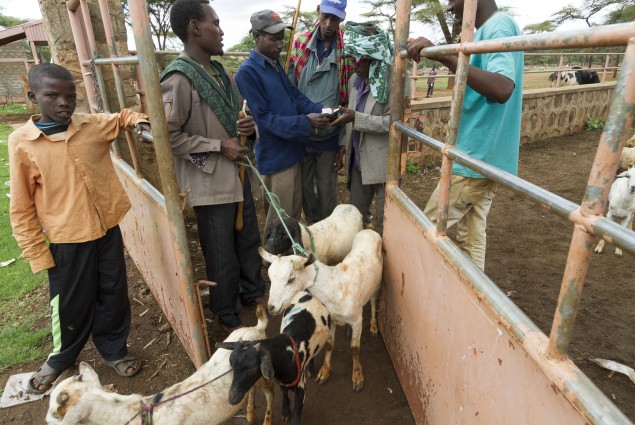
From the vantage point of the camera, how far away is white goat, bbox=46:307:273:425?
6.61 feet

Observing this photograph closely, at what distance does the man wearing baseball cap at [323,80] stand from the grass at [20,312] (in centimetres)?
297

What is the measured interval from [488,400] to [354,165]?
2.68m

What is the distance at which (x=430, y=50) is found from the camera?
2.06 metres

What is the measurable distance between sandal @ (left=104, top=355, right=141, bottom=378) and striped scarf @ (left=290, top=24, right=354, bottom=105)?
316 centimetres

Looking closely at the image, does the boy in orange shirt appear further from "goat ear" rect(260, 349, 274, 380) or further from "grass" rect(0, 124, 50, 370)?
"goat ear" rect(260, 349, 274, 380)

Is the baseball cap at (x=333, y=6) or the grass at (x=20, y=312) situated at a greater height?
the baseball cap at (x=333, y=6)

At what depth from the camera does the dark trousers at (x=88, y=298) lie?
2760 millimetres

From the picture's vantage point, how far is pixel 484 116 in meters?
2.38

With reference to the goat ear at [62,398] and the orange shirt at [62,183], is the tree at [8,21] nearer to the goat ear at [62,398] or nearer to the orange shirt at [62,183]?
the orange shirt at [62,183]

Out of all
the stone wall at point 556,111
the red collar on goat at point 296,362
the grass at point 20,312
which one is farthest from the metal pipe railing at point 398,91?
the stone wall at point 556,111

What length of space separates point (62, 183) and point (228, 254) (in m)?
1.24

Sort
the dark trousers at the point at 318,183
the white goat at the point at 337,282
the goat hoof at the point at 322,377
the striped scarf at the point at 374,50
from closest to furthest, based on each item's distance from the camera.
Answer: the white goat at the point at 337,282
the goat hoof at the point at 322,377
the striped scarf at the point at 374,50
the dark trousers at the point at 318,183

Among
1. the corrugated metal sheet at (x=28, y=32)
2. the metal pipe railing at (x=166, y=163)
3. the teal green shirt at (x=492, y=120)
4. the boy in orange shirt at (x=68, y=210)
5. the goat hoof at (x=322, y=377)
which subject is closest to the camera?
the metal pipe railing at (x=166, y=163)

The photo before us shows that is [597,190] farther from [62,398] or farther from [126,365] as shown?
[126,365]
